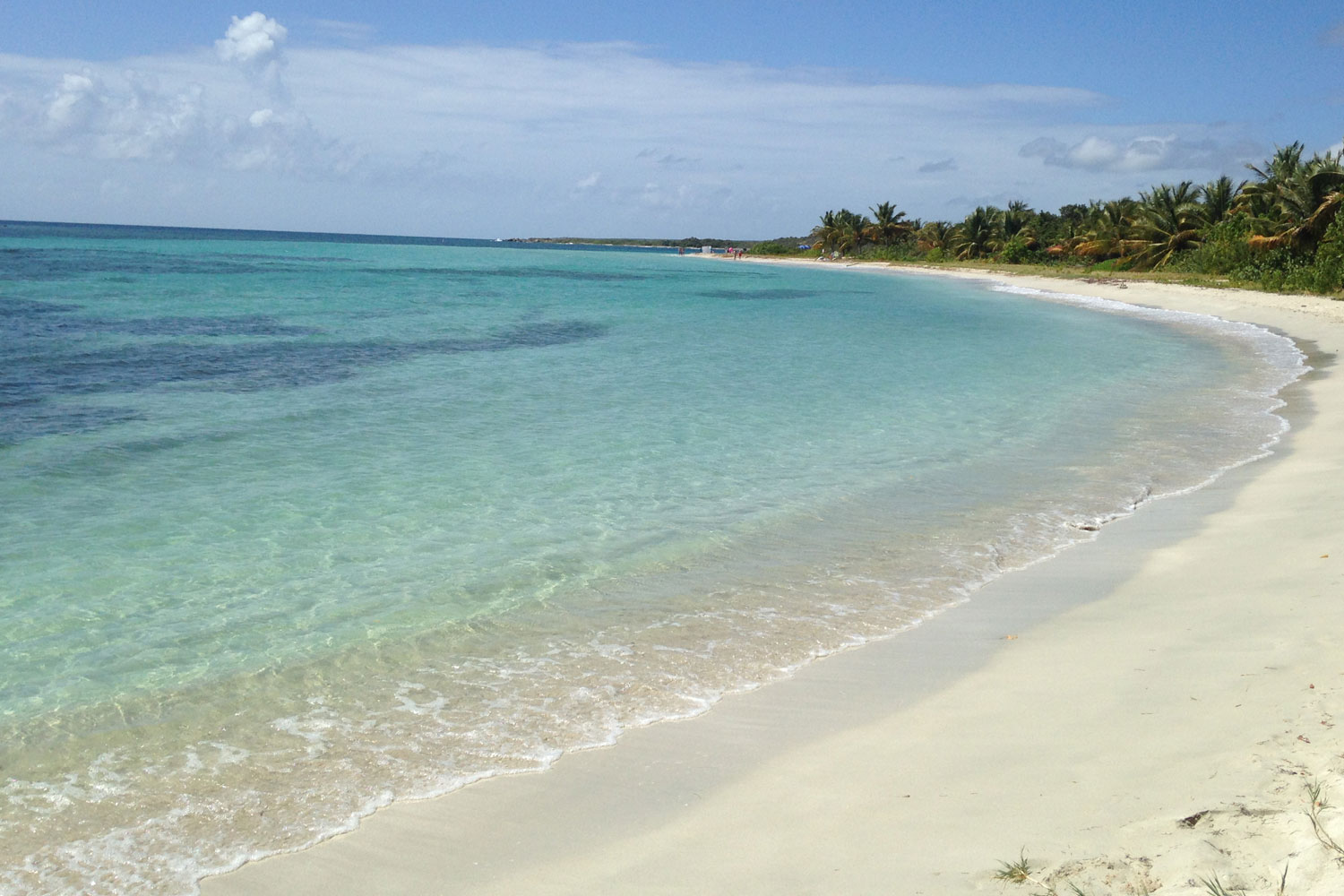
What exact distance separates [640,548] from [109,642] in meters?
4.02

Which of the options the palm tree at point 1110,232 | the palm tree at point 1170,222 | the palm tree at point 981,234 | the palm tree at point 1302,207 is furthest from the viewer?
the palm tree at point 981,234

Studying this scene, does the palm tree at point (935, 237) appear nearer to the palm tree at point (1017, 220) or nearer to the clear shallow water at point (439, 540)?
A: the palm tree at point (1017, 220)

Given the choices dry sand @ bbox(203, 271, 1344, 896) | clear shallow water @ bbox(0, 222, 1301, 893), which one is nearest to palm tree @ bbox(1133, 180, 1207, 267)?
clear shallow water @ bbox(0, 222, 1301, 893)

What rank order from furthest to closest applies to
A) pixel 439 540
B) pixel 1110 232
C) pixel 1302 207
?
pixel 1110 232 → pixel 1302 207 → pixel 439 540

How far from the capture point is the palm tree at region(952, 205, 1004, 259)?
80.4 m

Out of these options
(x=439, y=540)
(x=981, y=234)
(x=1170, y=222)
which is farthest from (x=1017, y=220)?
(x=439, y=540)

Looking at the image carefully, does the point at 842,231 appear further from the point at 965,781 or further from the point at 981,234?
the point at 965,781

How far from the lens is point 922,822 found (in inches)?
155

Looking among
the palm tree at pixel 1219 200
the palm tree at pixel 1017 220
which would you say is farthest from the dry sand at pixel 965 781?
the palm tree at pixel 1017 220

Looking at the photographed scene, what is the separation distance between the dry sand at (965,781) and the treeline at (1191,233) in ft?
115

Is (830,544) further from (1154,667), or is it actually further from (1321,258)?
(1321,258)

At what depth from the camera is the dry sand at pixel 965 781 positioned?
139 inches

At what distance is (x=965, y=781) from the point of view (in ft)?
14.0

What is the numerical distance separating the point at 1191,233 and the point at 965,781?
58591 mm
